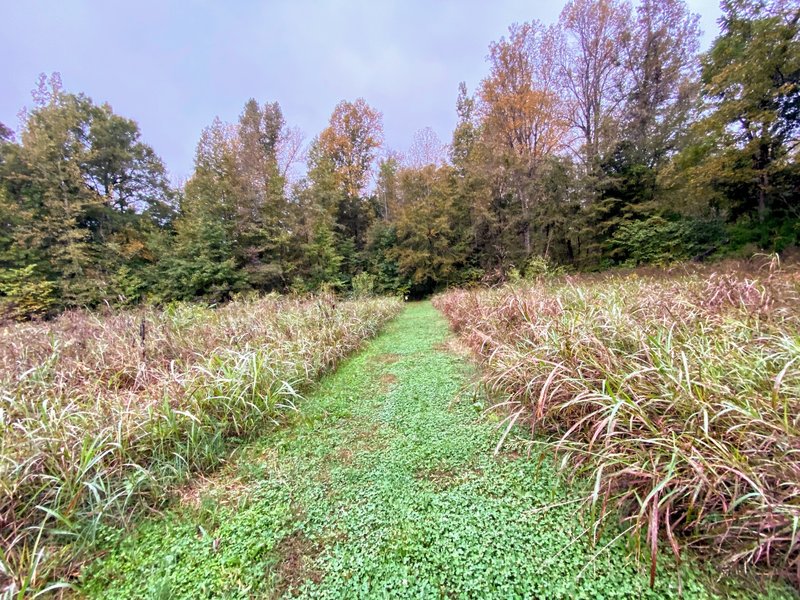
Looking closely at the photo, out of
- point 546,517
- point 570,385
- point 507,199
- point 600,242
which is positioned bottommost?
point 546,517

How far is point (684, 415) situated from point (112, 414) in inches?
121

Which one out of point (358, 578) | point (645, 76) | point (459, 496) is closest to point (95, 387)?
point (358, 578)

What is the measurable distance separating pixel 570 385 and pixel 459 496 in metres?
0.94

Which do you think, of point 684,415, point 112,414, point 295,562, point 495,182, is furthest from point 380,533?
point 495,182

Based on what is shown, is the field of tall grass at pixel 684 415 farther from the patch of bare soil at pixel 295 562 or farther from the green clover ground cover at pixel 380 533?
the patch of bare soil at pixel 295 562

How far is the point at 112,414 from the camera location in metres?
1.67

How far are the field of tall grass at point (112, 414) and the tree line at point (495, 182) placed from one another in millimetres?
6797

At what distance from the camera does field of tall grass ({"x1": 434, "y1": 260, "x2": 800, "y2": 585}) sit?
974 millimetres

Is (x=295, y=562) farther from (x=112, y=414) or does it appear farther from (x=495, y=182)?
(x=495, y=182)

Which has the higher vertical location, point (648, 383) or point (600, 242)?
point (600, 242)

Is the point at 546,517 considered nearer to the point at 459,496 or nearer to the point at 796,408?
the point at 459,496

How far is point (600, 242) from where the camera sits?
11047 millimetres

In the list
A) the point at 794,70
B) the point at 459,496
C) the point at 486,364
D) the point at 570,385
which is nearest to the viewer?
the point at 459,496

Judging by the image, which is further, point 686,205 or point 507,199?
point 507,199
